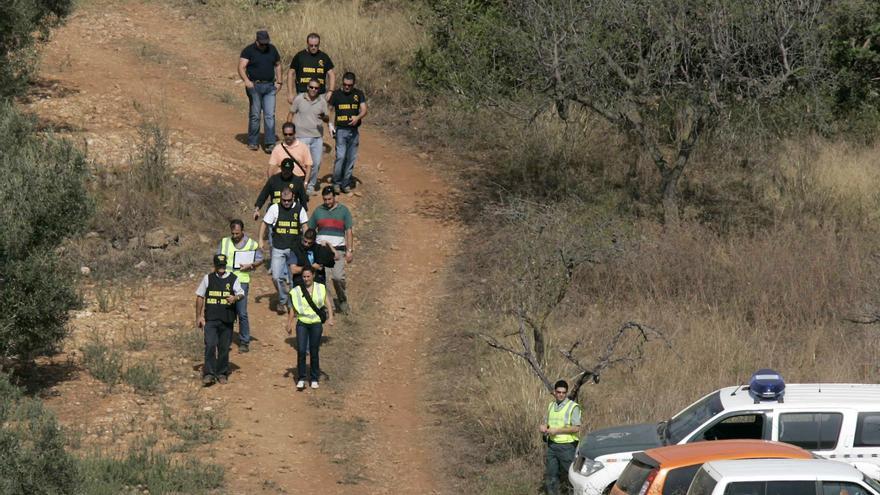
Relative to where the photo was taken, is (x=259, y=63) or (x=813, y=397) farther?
(x=259, y=63)

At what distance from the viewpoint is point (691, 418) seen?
1246cm

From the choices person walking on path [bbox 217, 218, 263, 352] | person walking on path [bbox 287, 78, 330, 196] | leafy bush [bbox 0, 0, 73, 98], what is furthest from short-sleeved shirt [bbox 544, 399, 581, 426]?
leafy bush [bbox 0, 0, 73, 98]

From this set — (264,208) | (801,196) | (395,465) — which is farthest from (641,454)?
(801,196)

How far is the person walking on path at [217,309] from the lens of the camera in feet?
49.3

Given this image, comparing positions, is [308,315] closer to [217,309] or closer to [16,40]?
[217,309]

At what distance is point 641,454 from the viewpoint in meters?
11.1

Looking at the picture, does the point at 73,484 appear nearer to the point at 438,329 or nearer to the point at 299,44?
the point at 438,329

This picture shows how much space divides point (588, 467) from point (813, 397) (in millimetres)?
2188

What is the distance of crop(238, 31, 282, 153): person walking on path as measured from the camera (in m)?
21.1

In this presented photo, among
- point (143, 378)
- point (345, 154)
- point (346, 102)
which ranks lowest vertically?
point (143, 378)

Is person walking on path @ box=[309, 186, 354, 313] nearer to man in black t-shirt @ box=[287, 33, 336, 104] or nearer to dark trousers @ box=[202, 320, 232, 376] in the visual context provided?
dark trousers @ box=[202, 320, 232, 376]

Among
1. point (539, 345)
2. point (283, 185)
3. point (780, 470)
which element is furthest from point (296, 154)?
point (780, 470)

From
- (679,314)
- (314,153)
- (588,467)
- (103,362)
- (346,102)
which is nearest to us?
(588,467)

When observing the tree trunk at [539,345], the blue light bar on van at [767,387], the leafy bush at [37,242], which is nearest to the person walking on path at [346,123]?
the leafy bush at [37,242]
